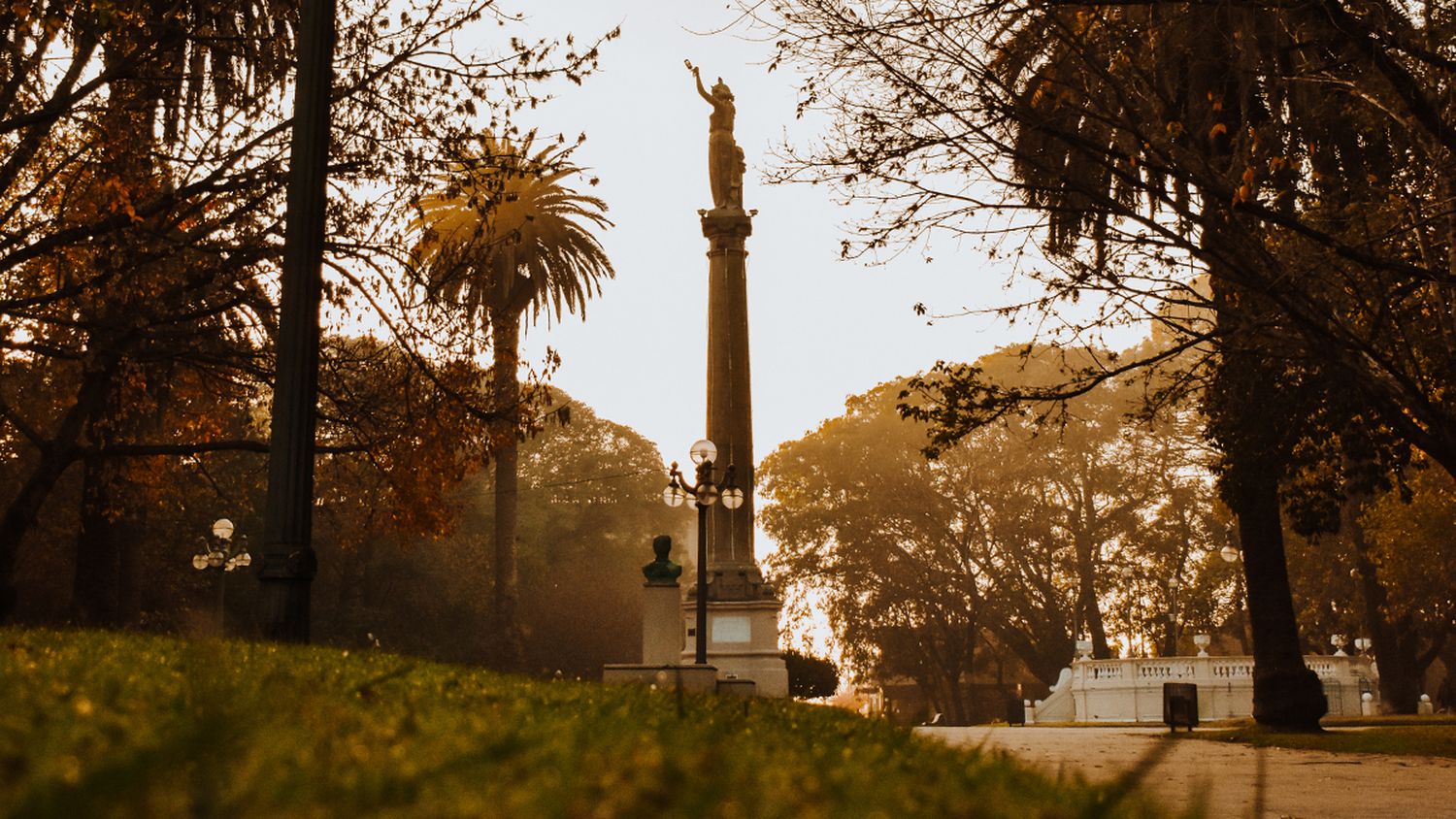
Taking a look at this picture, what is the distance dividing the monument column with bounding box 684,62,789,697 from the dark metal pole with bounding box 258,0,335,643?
20420 millimetres

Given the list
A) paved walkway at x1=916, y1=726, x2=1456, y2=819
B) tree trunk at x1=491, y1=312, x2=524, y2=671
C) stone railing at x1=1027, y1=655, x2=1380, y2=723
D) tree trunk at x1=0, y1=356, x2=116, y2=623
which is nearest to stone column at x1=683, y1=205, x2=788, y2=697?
tree trunk at x1=491, y1=312, x2=524, y2=671

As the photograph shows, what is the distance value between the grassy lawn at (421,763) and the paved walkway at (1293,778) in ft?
11.8

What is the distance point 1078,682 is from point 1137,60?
115 feet

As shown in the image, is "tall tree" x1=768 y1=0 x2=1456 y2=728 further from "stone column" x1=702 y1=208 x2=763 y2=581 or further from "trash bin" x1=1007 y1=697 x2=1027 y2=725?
"trash bin" x1=1007 y1=697 x2=1027 y2=725

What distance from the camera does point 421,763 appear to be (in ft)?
6.38

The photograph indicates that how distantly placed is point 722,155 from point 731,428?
7.22 m

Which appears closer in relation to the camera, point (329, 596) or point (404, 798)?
point (404, 798)

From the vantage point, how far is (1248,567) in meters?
21.5

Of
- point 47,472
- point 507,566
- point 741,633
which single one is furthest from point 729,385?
point 47,472

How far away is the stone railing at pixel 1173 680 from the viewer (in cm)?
4100

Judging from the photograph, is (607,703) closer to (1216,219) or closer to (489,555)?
(1216,219)

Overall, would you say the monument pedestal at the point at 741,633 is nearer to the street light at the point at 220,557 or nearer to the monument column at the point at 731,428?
the monument column at the point at 731,428

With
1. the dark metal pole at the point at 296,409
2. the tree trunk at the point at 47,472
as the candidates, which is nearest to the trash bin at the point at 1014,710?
the tree trunk at the point at 47,472

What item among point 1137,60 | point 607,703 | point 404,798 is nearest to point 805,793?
point 404,798
